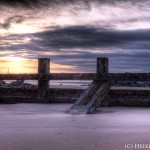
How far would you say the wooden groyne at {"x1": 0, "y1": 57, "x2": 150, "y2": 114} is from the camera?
8461 millimetres

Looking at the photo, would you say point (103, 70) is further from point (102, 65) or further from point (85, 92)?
point (85, 92)

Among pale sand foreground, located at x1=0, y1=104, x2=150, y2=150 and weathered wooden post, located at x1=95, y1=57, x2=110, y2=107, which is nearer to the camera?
pale sand foreground, located at x1=0, y1=104, x2=150, y2=150

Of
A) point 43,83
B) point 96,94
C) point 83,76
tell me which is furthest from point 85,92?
point 43,83

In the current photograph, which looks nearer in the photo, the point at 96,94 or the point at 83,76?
the point at 96,94

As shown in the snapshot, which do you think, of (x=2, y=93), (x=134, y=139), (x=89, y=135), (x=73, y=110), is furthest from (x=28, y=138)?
(x=2, y=93)

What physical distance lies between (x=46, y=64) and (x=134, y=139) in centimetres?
628

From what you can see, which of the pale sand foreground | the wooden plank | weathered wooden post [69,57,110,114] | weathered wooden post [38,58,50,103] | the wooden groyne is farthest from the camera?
weathered wooden post [38,58,50,103]

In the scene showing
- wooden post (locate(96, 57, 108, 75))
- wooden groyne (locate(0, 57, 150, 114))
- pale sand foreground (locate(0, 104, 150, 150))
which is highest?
wooden post (locate(96, 57, 108, 75))

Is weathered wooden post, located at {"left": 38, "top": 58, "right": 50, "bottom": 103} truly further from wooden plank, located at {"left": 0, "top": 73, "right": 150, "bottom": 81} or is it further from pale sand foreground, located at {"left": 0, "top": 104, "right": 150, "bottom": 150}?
pale sand foreground, located at {"left": 0, "top": 104, "right": 150, "bottom": 150}

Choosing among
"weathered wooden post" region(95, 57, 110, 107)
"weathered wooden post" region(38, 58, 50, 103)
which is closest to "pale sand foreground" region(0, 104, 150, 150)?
"weathered wooden post" region(95, 57, 110, 107)

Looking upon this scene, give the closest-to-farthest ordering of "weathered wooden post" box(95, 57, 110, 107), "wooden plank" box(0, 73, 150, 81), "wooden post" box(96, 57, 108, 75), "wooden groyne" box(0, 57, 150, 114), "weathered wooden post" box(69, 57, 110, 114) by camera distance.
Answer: "weathered wooden post" box(69, 57, 110, 114), "wooden groyne" box(0, 57, 150, 114), "wooden plank" box(0, 73, 150, 81), "weathered wooden post" box(95, 57, 110, 107), "wooden post" box(96, 57, 108, 75)

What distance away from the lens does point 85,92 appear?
8680mm

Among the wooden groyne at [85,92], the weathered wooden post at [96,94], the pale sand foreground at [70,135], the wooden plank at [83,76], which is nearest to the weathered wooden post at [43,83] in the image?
the wooden groyne at [85,92]

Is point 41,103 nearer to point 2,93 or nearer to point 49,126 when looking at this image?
point 2,93
